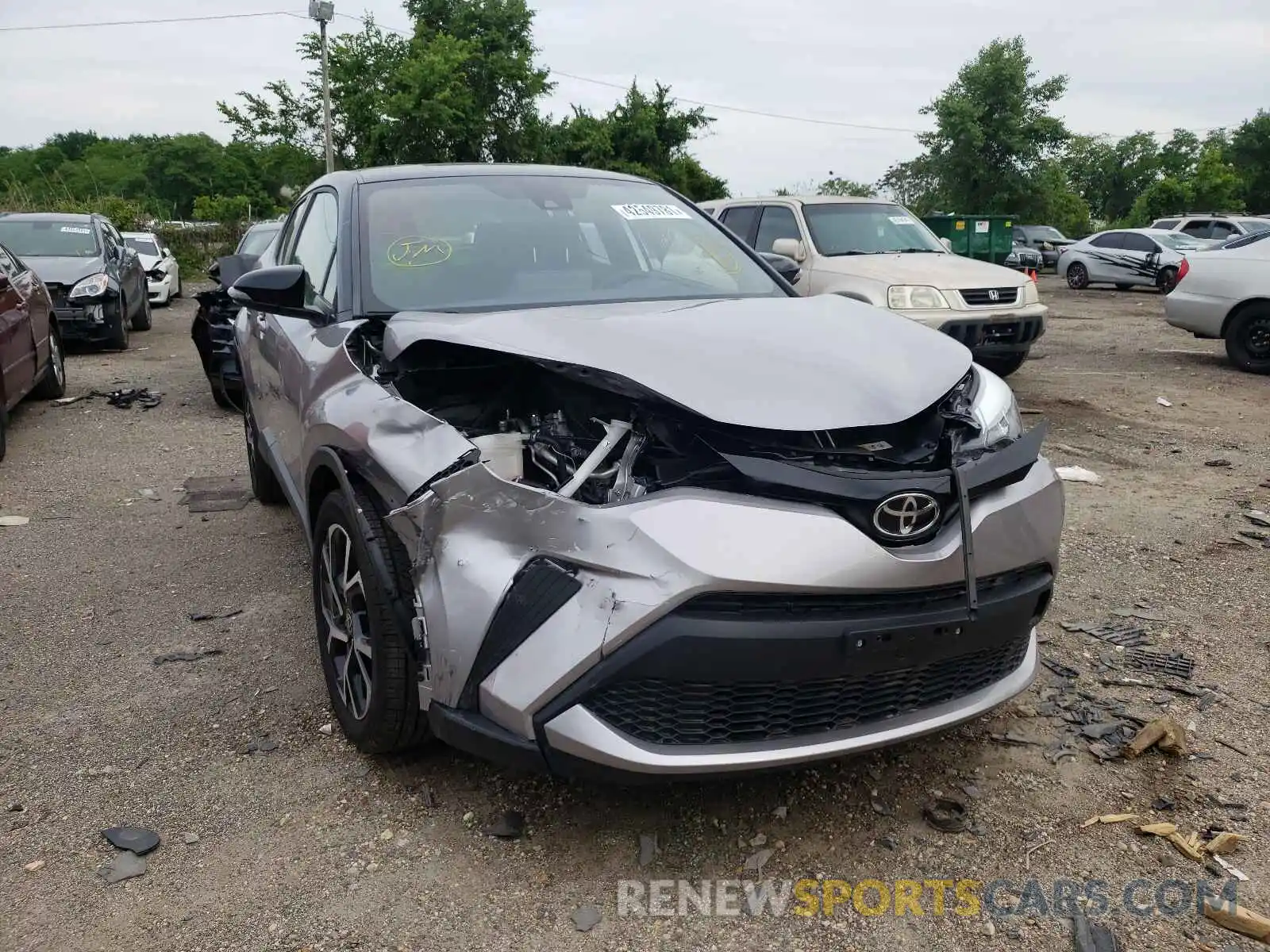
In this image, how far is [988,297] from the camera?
828 cm

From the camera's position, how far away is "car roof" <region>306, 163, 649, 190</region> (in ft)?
12.5

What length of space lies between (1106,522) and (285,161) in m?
32.8

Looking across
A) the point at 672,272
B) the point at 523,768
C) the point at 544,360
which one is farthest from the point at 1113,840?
the point at 672,272

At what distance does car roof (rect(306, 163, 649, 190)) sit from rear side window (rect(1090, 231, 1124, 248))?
2122 centimetres

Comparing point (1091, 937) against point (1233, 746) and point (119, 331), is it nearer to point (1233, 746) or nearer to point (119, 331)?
point (1233, 746)

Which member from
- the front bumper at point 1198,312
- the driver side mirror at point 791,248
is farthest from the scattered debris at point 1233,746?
the front bumper at point 1198,312

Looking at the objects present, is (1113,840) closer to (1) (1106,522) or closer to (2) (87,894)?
(2) (87,894)

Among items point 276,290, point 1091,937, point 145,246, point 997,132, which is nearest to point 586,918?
point 1091,937

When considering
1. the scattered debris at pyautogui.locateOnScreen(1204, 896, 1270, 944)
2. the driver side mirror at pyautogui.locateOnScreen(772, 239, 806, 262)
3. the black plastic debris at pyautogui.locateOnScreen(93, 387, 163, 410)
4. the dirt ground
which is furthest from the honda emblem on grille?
the black plastic debris at pyautogui.locateOnScreen(93, 387, 163, 410)

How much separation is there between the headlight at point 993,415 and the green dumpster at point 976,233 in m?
18.1

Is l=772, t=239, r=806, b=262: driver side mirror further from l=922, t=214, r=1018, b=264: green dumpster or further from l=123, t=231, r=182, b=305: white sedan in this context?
l=123, t=231, r=182, b=305: white sedan

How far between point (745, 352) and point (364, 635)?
1.31 meters

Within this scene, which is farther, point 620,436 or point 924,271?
point 924,271

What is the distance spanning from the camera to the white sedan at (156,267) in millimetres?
17219
